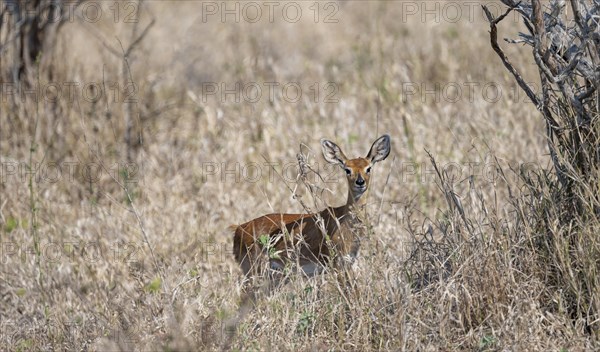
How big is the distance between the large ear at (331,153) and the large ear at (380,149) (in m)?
0.19

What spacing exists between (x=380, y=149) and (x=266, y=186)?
6.88ft

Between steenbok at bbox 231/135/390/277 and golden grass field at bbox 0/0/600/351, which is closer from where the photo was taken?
golden grass field at bbox 0/0/600/351

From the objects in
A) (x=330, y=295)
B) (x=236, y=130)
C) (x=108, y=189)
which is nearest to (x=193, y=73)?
(x=236, y=130)

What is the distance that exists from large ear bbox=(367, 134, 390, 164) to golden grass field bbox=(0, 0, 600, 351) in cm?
23

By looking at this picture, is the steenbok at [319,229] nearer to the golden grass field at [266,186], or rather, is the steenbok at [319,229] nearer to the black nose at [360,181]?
the black nose at [360,181]

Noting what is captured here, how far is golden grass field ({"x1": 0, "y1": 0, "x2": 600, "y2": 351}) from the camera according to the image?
15.7ft

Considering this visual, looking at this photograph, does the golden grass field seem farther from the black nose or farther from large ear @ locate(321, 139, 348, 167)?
large ear @ locate(321, 139, 348, 167)

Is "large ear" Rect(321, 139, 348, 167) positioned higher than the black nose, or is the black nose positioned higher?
"large ear" Rect(321, 139, 348, 167)

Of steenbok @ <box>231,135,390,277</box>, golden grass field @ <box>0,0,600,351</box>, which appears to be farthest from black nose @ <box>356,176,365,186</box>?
golden grass field @ <box>0,0,600,351</box>

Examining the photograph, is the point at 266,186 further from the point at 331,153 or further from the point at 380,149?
the point at 380,149

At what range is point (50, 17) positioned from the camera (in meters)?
8.95

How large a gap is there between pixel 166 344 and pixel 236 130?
4.63m

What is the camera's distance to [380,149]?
591cm

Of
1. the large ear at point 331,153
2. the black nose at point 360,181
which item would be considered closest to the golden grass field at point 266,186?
the black nose at point 360,181
